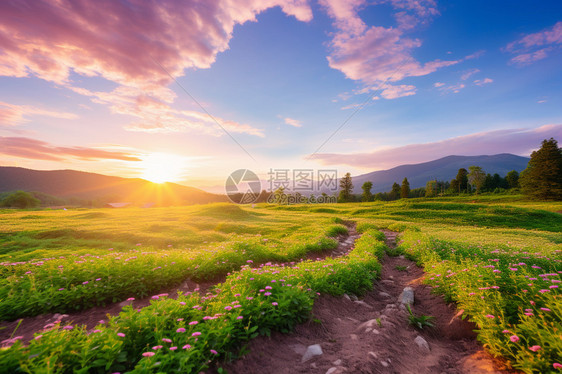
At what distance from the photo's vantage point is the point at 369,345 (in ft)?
13.6

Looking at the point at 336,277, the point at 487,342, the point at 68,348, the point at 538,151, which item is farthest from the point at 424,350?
the point at 538,151

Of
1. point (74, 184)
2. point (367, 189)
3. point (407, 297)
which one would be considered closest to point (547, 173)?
point (367, 189)

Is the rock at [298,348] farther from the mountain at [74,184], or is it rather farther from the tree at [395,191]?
the mountain at [74,184]

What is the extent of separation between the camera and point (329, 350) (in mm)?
4086

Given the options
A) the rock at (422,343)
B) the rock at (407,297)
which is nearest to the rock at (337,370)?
the rock at (422,343)

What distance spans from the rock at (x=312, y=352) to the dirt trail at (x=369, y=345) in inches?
2.5

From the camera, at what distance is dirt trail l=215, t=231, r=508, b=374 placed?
359cm

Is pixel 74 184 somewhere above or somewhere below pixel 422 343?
above

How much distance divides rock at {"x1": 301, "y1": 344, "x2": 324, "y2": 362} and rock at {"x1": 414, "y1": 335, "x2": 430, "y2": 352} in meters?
2.07

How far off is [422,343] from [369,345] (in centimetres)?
122

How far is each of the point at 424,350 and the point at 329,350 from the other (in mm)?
1881

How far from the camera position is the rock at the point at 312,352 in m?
3.82

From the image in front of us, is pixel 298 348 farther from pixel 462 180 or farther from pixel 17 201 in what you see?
pixel 462 180

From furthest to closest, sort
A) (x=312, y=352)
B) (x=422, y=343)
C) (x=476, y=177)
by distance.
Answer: (x=476, y=177) → (x=422, y=343) → (x=312, y=352)
